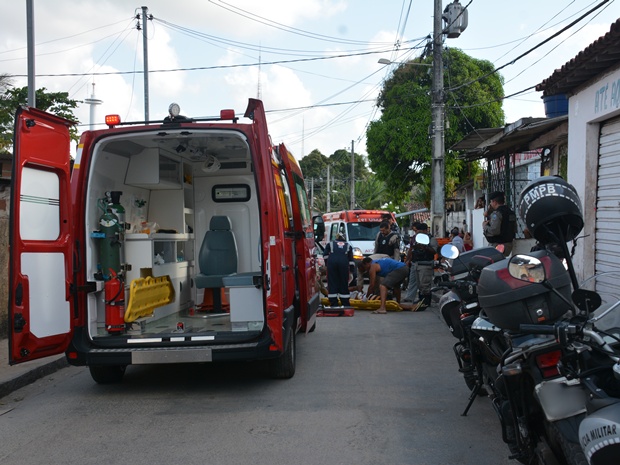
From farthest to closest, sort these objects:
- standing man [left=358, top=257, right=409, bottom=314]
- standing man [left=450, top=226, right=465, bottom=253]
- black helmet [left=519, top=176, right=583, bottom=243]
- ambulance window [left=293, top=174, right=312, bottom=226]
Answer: standing man [left=358, top=257, right=409, bottom=314]
standing man [left=450, top=226, right=465, bottom=253]
ambulance window [left=293, top=174, right=312, bottom=226]
black helmet [left=519, top=176, right=583, bottom=243]

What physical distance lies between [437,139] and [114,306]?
12130mm

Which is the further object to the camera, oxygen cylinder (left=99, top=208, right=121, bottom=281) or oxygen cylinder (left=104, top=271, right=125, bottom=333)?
oxygen cylinder (left=99, top=208, right=121, bottom=281)

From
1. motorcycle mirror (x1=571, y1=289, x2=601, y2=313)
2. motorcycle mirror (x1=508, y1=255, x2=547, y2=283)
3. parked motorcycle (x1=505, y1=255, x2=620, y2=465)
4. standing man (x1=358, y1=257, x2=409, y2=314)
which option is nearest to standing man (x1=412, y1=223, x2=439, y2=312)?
standing man (x1=358, y1=257, x2=409, y2=314)

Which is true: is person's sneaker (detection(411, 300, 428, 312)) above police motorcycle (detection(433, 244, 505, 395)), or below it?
below

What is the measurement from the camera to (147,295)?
732 cm

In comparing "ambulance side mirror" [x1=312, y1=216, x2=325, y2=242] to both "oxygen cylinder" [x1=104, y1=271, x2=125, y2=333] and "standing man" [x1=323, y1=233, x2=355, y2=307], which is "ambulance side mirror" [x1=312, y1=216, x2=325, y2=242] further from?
"oxygen cylinder" [x1=104, y1=271, x2=125, y2=333]

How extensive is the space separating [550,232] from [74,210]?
437cm

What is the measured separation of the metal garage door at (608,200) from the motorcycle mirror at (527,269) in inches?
219

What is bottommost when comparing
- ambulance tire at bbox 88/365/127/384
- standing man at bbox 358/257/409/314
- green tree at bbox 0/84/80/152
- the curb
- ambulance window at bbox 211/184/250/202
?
the curb

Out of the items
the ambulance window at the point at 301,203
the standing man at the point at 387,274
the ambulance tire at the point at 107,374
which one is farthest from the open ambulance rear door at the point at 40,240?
the standing man at the point at 387,274

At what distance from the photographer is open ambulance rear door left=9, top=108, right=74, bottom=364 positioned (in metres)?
5.43

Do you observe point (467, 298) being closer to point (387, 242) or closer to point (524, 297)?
point (524, 297)

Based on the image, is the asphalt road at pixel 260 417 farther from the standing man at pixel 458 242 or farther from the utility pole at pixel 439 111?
the utility pole at pixel 439 111

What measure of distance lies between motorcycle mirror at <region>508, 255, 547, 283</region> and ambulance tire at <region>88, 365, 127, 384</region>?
4.58 m
